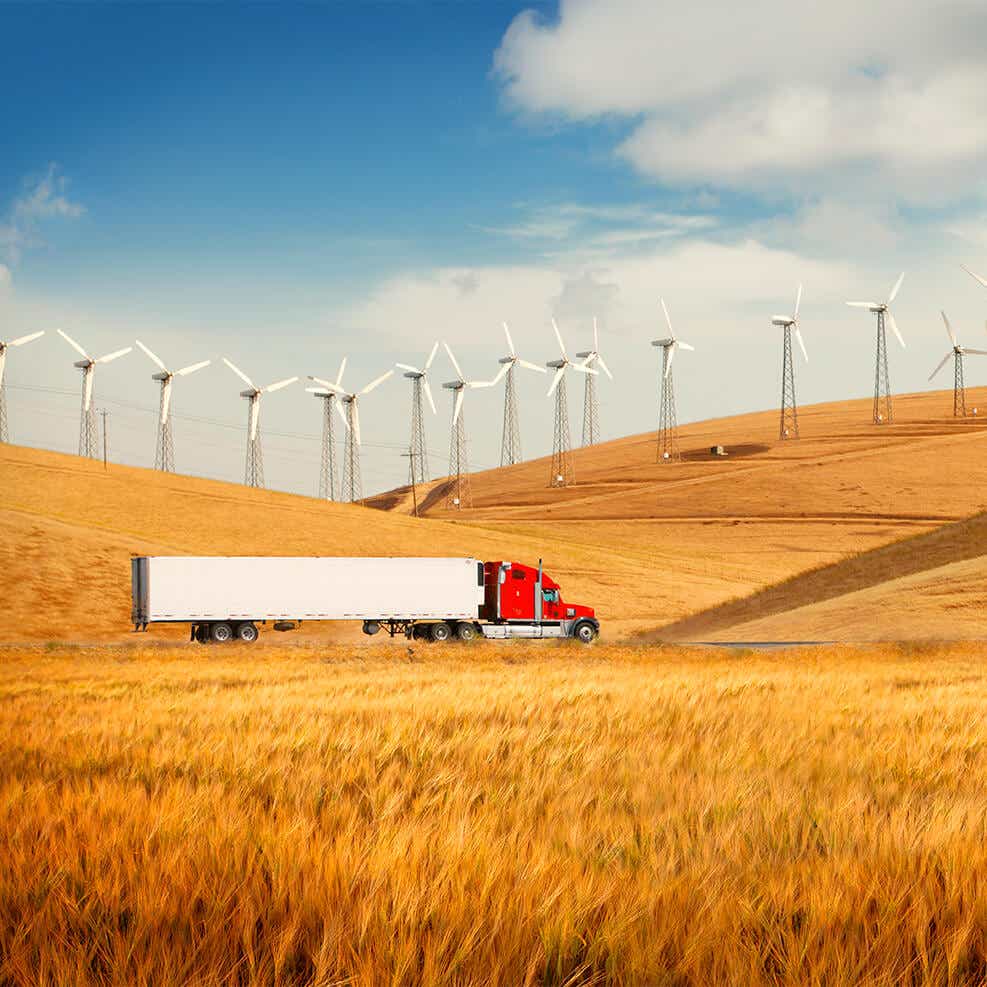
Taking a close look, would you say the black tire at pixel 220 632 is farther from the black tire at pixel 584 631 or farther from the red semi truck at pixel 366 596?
the black tire at pixel 584 631

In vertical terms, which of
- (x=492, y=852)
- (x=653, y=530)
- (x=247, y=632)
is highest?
(x=653, y=530)

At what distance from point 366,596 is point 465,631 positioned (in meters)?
5.68

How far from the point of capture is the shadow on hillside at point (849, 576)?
7288 cm

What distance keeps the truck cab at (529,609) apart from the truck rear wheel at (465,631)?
0.98m

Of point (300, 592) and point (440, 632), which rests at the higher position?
point (300, 592)

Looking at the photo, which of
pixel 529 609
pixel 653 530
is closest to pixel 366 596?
pixel 529 609

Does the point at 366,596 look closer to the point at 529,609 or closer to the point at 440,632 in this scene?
the point at 440,632

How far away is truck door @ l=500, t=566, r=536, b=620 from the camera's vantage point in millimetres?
61094

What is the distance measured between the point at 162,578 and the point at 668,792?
176 ft

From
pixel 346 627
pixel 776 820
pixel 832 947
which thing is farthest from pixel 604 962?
pixel 346 627

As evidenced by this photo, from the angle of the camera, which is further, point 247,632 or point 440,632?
point 440,632

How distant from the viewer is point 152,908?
480 cm

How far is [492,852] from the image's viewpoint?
5.74m

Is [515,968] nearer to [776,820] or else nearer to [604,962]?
[604,962]
